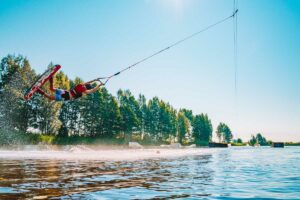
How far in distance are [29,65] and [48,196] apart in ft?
198

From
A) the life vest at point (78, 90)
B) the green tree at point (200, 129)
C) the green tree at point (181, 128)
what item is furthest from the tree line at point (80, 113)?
the life vest at point (78, 90)

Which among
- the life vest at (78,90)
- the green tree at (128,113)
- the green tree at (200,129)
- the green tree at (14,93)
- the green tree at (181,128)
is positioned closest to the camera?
the life vest at (78,90)

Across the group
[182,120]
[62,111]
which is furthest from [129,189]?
[182,120]

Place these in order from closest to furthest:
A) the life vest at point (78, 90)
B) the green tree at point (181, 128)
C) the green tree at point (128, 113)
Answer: the life vest at point (78, 90) → the green tree at point (128, 113) → the green tree at point (181, 128)

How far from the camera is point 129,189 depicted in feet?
30.9

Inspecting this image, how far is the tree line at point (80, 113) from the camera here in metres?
57.6

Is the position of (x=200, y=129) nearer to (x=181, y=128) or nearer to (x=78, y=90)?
(x=181, y=128)

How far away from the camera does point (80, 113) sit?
270ft

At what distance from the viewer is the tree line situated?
2269 inches

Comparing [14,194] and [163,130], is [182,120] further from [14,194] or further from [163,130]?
[14,194]

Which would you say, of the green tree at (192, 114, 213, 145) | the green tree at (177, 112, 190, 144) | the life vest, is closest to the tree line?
the green tree at (177, 112, 190, 144)

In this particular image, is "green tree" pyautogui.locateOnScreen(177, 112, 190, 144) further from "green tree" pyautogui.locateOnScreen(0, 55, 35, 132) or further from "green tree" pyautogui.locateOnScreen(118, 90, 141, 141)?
"green tree" pyautogui.locateOnScreen(0, 55, 35, 132)

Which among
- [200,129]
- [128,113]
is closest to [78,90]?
[128,113]

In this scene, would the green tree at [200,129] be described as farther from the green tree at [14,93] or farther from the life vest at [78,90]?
the life vest at [78,90]
